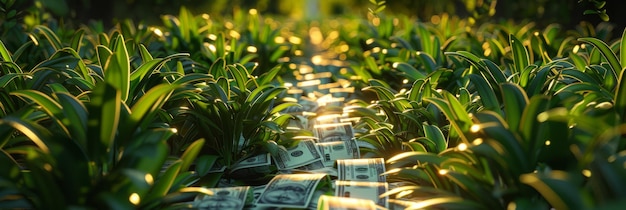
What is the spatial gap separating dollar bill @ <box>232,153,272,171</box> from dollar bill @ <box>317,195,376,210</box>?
60 centimetres

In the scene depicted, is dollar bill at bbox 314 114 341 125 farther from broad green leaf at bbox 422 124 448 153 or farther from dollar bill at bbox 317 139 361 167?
broad green leaf at bbox 422 124 448 153

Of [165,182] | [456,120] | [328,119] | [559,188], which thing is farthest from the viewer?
[328,119]

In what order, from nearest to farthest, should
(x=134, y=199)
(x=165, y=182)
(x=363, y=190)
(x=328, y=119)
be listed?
(x=134, y=199) → (x=165, y=182) → (x=363, y=190) → (x=328, y=119)

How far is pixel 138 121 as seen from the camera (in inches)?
73.8

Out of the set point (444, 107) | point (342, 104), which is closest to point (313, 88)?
point (342, 104)

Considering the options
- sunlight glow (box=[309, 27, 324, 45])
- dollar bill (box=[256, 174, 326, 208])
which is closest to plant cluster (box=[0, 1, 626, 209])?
dollar bill (box=[256, 174, 326, 208])

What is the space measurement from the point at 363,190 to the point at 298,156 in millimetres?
558

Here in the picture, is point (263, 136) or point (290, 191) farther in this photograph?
point (263, 136)

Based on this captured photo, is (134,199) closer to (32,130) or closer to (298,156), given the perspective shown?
(32,130)

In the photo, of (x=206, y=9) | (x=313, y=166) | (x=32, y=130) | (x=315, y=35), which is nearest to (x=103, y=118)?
(x=32, y=130)

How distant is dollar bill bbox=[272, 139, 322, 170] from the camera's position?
2582mm

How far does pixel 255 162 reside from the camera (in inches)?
99.4

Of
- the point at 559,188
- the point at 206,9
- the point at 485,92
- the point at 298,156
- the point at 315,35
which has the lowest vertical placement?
the point at 559,188

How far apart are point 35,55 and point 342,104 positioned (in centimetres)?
184
